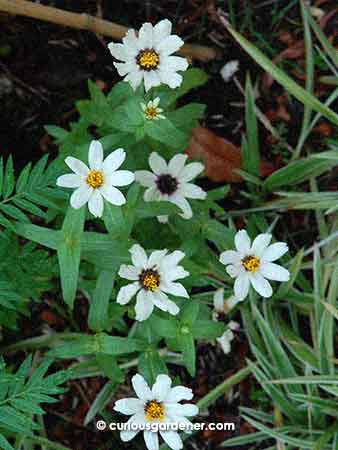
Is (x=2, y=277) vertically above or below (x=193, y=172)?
below

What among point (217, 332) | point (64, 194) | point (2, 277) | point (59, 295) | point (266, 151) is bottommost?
point (217, 332)

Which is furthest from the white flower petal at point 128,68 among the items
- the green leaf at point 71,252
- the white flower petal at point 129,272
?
the white flower petal at point 129,272

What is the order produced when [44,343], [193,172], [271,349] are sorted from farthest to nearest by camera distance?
[44,343], [271,349], [193,172]

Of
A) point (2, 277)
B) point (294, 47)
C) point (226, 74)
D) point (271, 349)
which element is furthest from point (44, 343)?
point (294, 47)

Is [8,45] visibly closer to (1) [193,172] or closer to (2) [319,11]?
(1) [193,172]

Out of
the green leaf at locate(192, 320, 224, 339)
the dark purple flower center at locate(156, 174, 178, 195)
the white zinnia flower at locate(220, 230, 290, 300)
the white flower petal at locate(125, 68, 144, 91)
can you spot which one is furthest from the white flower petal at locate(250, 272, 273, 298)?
the white flower petal at locate(125, 68, 144, 91)

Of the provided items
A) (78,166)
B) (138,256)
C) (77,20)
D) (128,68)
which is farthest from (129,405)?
Result: (77,20)

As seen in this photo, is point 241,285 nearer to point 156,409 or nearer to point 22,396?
point 156,409

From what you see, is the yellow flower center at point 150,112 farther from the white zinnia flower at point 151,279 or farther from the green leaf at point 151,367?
the green leaf at point 151,367

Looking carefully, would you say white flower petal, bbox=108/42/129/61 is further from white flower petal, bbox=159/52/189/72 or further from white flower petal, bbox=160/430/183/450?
white flower petal, bbox=160/430/183/450
